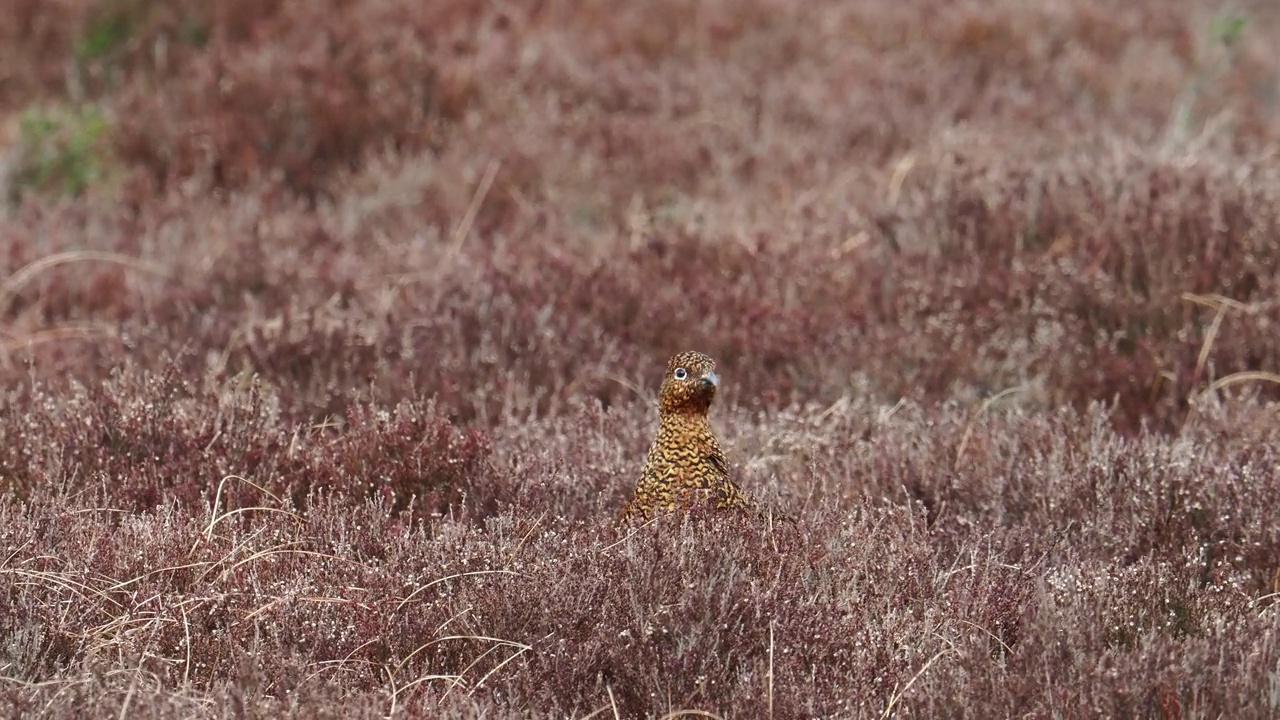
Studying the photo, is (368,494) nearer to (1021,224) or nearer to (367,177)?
(1021,224)

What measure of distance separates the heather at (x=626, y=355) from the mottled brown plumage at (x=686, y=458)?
134 millimetres

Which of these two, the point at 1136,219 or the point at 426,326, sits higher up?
the point at 1136,219

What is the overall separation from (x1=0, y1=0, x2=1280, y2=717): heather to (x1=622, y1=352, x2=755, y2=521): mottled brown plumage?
0.13 m

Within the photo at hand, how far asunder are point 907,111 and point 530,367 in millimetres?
3661

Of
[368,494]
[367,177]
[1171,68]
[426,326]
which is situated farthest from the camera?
[1171,68]

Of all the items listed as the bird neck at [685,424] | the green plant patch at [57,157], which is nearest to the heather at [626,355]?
the green plant patch at [57,157]

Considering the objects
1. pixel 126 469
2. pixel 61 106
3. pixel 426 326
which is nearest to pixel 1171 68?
pixel 426 326

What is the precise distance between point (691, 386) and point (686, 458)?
0.20 m

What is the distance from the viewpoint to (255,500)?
3910mm

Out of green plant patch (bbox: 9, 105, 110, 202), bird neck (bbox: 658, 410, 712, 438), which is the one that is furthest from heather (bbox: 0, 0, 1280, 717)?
bird neck (bbox: 658, 410, 712, 438)

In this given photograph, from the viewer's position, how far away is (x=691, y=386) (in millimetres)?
3668

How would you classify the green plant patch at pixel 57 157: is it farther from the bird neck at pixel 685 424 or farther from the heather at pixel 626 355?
the bird neck at pixel 685 424

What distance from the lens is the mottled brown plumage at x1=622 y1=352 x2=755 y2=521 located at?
11.6 feet

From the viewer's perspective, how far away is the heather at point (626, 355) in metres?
2.99
